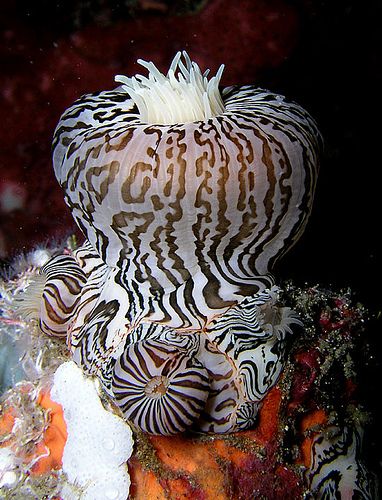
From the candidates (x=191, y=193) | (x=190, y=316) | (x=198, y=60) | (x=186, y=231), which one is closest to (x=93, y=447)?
(x=190, y=316)

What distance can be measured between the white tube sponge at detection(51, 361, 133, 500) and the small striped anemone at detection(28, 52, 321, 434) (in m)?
0.16

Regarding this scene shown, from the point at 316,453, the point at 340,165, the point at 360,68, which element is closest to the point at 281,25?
the point at 360,68

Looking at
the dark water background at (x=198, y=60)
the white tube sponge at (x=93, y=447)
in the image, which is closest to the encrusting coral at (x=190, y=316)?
the white tube sponge at (x=93, y=447)

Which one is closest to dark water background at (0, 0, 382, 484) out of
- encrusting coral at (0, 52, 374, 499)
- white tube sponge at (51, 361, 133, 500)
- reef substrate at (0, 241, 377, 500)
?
reef substrate at (0, 241, 377, 500)

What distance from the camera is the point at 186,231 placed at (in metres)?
2.32

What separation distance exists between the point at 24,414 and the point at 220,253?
4.90 ft

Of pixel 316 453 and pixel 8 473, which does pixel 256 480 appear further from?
pixel 8 473

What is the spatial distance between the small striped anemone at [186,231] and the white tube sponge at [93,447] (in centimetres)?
16

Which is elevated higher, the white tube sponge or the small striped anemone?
the small striped anemone

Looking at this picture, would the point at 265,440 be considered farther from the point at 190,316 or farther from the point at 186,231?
the point at 186,231

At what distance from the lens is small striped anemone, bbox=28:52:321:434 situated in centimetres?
216

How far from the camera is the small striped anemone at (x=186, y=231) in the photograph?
2162 mm

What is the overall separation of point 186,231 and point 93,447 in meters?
1.21

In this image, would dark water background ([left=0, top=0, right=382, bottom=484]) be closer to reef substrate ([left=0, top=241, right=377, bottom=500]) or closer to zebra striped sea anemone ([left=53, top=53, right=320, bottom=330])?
reef substrate ([left=0, top=241, right=377, bottom=500])
